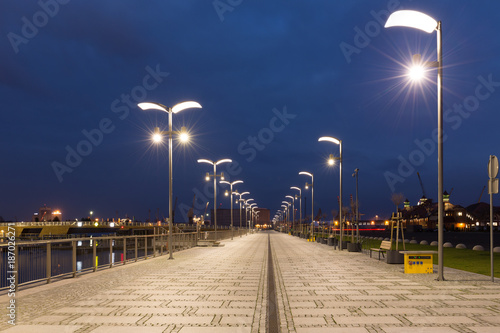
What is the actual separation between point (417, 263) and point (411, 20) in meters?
7.93

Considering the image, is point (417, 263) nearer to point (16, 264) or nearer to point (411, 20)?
point (411, 20)

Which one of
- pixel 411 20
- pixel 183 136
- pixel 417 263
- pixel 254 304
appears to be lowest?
pixel 417 263

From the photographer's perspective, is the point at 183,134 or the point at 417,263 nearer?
the point at 417,263

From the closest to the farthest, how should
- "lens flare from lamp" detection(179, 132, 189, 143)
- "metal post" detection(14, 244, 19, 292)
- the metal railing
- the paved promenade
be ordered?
1. the paved promenade
2. "metal post" detection(14, 244, 19, 292)
3. the metal railing
4. "lens flare from lamp" detection(179, 132, 189, 143)

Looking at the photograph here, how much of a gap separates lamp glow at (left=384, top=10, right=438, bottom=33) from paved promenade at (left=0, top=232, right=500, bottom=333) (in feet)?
24.5

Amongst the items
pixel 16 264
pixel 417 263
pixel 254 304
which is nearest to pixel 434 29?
pixel 417 263

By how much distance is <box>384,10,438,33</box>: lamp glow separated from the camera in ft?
43.9

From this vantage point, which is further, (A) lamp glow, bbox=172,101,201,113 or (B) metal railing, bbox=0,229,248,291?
(A) lamp glow, bbox=172,101,201,113

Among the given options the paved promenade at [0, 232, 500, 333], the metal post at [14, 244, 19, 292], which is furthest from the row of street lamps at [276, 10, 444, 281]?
the metal post at [14, 244, 19, 292]

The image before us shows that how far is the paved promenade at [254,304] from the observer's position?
7.46 m

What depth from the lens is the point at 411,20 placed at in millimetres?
13547

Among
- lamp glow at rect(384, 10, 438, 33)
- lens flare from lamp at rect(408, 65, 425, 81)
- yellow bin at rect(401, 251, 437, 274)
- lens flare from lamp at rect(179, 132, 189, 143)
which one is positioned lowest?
yellow bin at rect(401, 251, 437, 274)

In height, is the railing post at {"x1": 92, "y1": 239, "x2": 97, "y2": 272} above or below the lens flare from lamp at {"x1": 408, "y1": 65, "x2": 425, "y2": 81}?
below

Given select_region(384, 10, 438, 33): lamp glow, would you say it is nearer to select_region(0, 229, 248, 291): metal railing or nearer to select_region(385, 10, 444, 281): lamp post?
select_region(385, 10, 444, 281): lamp post
